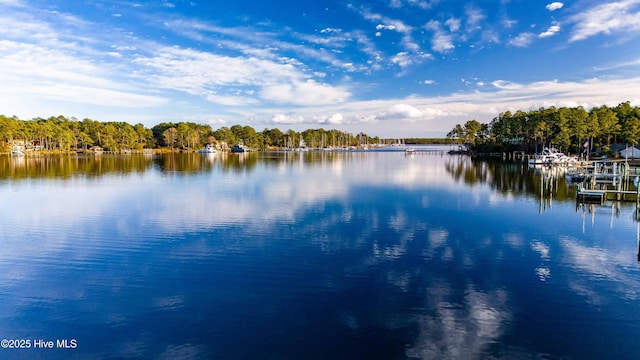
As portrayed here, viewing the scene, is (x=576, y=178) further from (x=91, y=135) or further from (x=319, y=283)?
(x=91, y=135)

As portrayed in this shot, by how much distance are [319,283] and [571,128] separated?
101603 millimetres

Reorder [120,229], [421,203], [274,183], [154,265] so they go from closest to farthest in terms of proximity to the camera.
A: [154,265], [120,229], [421,203], [274,183]

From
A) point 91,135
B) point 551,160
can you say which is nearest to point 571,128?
point 551,160

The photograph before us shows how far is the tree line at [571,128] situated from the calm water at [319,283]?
62749 millimetres

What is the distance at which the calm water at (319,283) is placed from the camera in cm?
1134

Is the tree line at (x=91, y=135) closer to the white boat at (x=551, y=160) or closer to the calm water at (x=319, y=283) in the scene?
the calm water at (x=319, y=283)

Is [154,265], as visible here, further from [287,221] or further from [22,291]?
[287,221]

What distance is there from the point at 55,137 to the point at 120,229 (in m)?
136

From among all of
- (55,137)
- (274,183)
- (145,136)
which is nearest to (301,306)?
(274,183)

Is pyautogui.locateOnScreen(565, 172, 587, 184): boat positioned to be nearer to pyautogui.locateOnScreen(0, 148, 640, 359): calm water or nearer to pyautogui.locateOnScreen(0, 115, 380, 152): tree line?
pyautogui.locateOnScreen(0, 148, 640, 359): calm water

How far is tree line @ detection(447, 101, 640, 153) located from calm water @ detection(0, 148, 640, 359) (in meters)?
62.7

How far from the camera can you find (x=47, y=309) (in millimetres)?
13469

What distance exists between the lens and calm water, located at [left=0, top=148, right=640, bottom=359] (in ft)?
37.2

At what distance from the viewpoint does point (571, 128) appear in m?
94.3
